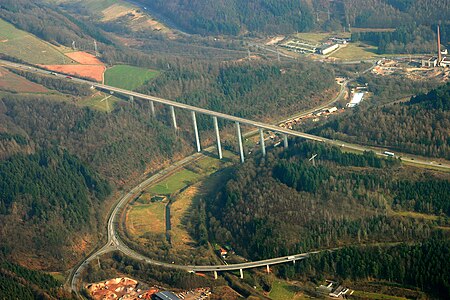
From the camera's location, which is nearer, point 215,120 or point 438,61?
point 215,120

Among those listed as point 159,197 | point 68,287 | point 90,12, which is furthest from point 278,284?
point 90,12

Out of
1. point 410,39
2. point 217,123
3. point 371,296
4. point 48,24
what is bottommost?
point 371,296

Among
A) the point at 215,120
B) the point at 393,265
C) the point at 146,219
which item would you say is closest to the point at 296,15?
the point at 215,120

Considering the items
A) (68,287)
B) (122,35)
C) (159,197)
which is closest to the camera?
(68,287)

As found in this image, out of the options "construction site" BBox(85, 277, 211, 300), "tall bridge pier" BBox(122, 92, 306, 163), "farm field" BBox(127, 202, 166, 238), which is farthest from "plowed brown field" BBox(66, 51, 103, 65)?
"construction site" BBox(85, 277, 211, 300)

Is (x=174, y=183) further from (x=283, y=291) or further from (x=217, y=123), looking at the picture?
(x=283, y=291)

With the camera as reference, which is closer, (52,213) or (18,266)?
(18,266)

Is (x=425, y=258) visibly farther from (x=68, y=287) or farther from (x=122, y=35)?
(x=122, y=35)
